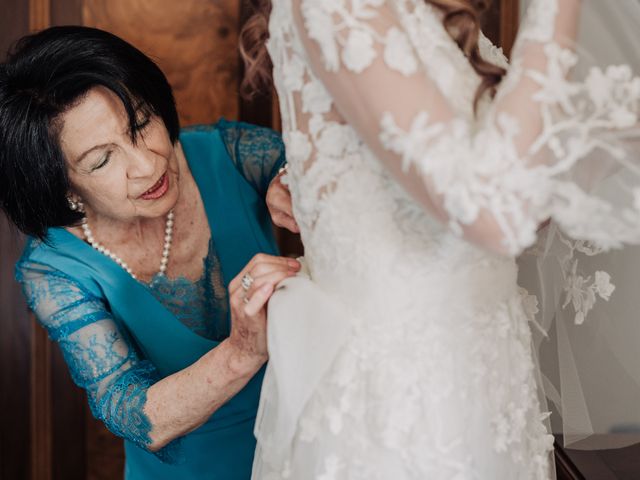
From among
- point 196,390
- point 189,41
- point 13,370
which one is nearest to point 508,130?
point 196,390

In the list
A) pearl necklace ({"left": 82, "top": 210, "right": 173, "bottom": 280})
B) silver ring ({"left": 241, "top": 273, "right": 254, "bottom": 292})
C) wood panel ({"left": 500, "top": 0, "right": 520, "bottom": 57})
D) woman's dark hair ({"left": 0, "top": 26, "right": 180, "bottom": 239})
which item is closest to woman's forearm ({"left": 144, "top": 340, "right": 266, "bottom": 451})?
silver ring ({"left": 241, "top": 273, "right": 254, "bottom": 292})

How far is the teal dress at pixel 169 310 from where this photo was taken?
1450 millimetres

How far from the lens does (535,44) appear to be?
821mm

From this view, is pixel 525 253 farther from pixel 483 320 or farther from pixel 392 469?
pixel 392 469

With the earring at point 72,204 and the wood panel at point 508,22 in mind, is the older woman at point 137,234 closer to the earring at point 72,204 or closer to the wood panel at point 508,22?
the earring at point 72,204

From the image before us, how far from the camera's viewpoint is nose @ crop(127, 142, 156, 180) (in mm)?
1487

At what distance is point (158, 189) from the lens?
5.16ft

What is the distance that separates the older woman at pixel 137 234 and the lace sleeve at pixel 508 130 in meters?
0.47

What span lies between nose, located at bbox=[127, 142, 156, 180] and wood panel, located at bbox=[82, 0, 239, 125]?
1.11 meters

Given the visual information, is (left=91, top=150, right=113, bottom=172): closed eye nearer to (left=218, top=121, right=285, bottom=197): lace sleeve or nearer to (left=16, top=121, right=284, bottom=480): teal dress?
(left=16, top=121, right=284, bottom=480): teal dress

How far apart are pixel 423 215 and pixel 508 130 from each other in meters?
0.20

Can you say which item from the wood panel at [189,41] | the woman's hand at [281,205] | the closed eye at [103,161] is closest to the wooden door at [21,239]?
the wood panel at [189,41]

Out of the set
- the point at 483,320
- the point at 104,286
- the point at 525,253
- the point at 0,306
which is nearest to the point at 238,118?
the point at 0,306

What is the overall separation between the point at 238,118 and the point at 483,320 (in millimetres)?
1778
